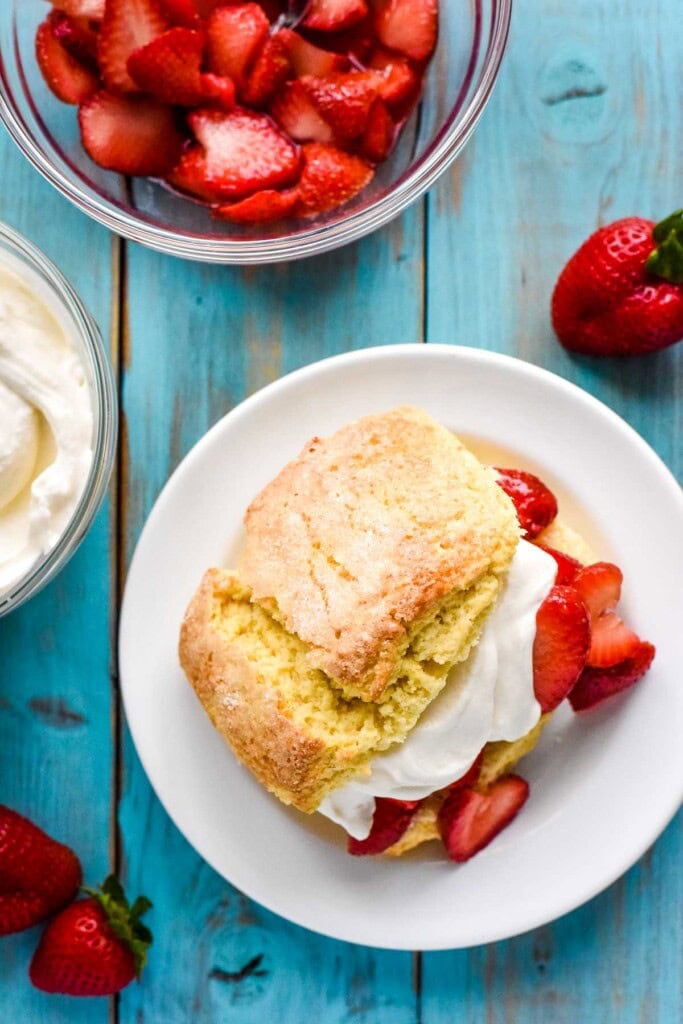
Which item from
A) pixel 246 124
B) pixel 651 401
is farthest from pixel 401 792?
pixel 246 124

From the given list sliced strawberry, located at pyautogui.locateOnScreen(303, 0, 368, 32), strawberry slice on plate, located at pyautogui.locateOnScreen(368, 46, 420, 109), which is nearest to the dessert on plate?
strawberry slice on plate, located at pyautogui.locateOnScreen(368, 46, 420, 109)

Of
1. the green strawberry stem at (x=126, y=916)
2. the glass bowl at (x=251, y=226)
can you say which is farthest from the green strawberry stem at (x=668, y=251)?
the green strawberry stem at (x=126, y=916)

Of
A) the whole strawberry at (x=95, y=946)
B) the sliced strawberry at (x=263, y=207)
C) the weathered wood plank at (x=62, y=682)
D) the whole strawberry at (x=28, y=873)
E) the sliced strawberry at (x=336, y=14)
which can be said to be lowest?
the whole strawberry at (x=95, y=946)

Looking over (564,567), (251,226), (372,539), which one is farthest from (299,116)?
(564,567)

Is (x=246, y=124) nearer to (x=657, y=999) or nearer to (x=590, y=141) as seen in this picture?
(x=590, y=141)

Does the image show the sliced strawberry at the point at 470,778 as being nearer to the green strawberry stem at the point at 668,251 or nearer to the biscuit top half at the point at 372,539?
the biscuit top half at the point at 372,539

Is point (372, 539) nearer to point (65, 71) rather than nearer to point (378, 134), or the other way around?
point (378, 134)
